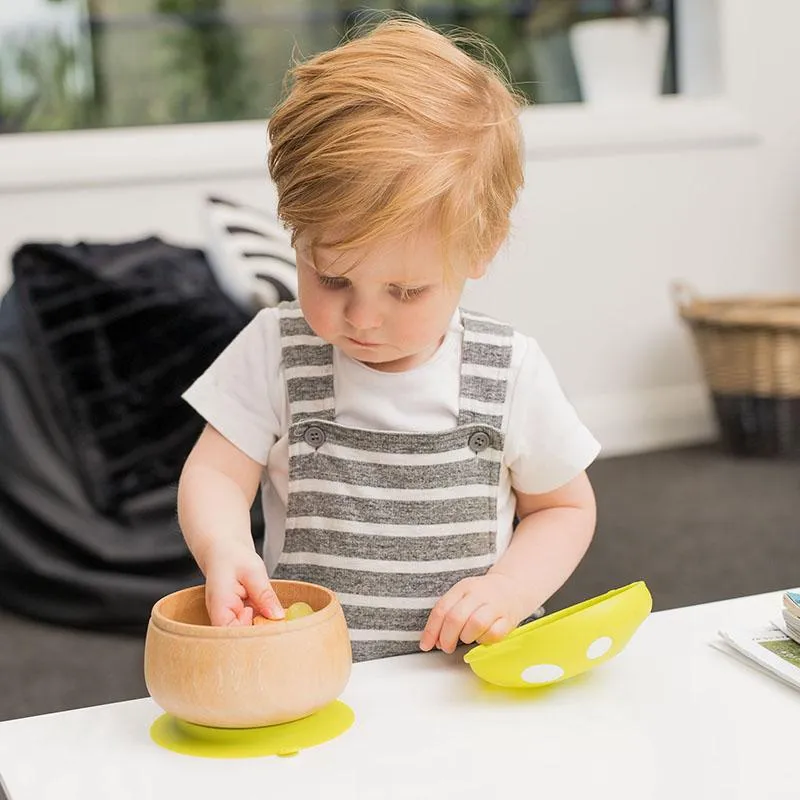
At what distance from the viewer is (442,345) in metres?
1.04

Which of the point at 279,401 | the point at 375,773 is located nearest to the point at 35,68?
the point at 279,401

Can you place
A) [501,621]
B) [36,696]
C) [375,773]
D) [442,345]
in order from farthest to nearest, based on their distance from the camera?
1. [36,696]
2. [442,345]
3. [501,621]
4. [375,773]

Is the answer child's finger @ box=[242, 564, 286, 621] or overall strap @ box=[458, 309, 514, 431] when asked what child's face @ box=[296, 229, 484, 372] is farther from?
child's finger @ box=[242, 564, 286, 621]

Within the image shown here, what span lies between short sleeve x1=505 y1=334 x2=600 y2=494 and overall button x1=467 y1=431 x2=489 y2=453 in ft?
0.06

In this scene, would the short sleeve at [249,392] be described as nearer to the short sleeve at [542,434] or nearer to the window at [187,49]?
the short sleeve at [542,434]

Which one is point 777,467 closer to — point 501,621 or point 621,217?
point 621,217

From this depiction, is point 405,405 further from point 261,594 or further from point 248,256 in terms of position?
point 248,256

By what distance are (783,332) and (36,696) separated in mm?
1739

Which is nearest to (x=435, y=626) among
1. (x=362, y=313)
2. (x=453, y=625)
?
(x=453, y=625)

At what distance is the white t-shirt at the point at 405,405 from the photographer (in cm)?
100

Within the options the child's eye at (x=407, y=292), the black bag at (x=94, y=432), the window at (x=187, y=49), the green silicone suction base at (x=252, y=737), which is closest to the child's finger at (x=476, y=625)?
the green silicone suction base at (x=252, y=737)

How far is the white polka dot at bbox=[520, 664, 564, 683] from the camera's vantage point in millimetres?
763

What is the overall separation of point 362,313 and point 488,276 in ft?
6.51

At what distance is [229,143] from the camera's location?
2699 millimetres
